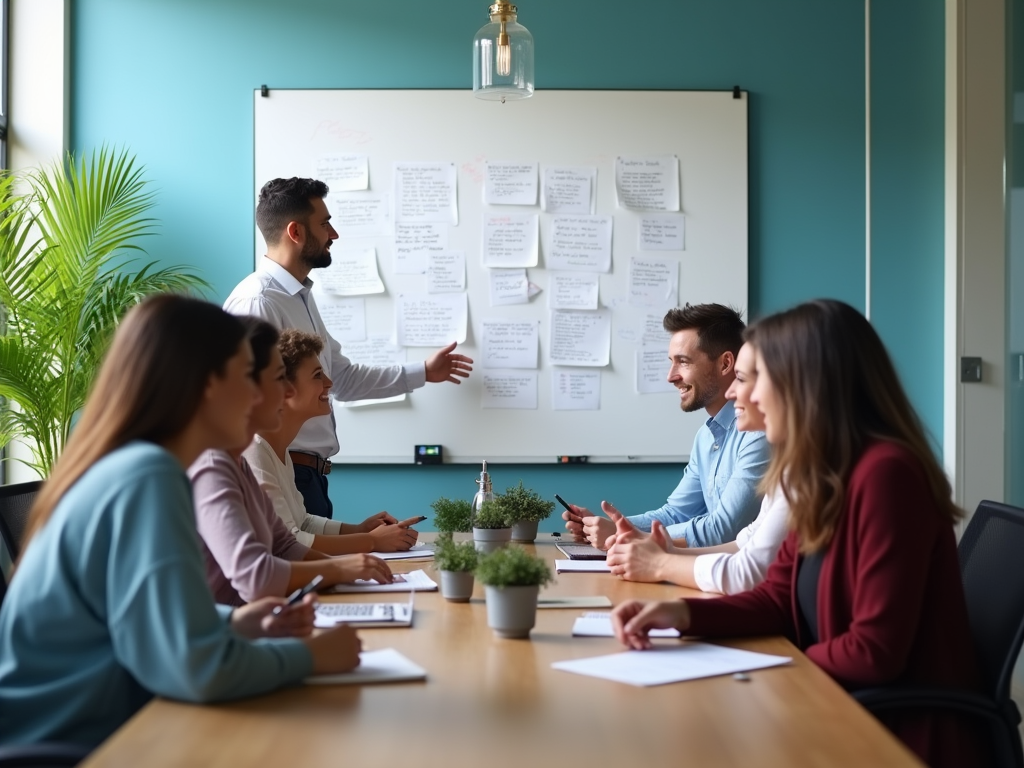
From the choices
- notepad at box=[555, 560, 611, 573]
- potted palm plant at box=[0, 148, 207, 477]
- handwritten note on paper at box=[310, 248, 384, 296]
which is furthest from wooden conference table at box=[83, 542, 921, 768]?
handwritten note on paper at box=[310, 248, 384, 296]

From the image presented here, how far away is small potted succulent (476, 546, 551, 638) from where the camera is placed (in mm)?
1763

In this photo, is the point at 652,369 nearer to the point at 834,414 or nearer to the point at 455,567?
the point at 455,567

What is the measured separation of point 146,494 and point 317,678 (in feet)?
1.20

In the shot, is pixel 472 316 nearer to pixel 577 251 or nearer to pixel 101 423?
pixel 577 251

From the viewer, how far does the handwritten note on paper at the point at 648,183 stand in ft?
14.5

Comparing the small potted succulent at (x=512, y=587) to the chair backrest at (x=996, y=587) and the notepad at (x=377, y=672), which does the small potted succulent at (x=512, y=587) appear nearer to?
the notepad at (x=377, y=672)

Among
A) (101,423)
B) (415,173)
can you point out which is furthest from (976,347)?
(101,423)

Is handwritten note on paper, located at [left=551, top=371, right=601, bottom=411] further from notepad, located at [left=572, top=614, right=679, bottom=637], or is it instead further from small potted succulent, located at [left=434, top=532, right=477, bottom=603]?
notepad, located at [left=572, top=614, right=679, bottom=637]

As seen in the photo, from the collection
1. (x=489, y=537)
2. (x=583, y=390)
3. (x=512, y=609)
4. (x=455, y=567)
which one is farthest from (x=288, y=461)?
(x=583, y=390)

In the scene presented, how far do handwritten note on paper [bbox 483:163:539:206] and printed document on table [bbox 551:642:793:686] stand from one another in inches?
114

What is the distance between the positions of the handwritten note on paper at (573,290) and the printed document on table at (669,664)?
2.76 meters

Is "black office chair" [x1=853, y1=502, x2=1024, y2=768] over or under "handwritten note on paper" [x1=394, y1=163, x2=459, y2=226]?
under

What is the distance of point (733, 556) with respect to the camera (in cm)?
223

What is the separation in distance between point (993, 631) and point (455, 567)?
96cm
